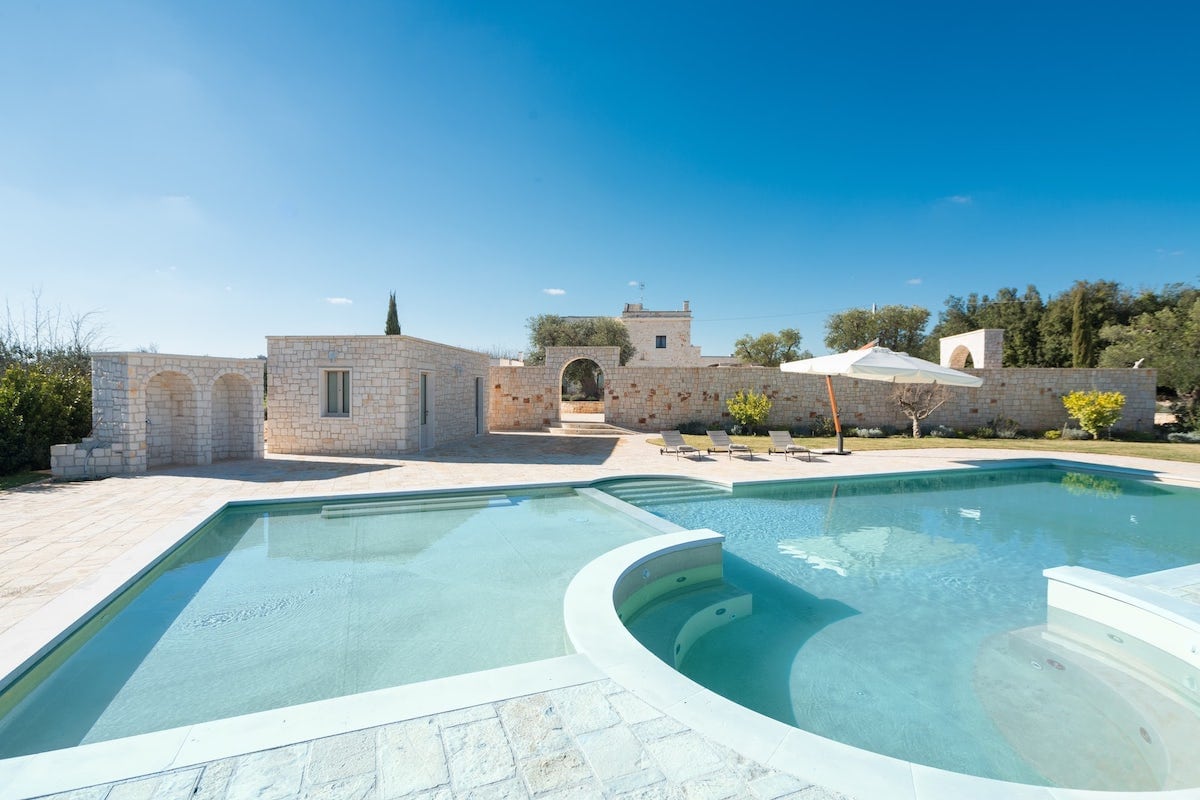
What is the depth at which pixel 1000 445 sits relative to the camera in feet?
53.6

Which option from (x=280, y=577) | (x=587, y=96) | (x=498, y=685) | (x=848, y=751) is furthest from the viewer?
(x=587, y=96)

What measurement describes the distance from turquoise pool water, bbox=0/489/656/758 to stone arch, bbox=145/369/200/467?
18.3ft

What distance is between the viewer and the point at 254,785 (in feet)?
6.68

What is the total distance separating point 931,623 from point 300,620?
580cm

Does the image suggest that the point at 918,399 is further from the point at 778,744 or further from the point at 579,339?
the point at 579,339

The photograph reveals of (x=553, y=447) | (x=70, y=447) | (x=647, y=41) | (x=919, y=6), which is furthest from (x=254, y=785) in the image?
(x=919, y=6)

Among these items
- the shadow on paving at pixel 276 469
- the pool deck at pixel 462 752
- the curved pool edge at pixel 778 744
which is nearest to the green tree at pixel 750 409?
the shadow on paving at pixel 276 469

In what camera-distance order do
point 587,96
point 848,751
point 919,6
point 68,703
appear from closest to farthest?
point 848,751 < point 68,703 < point 919,6 < point 587,96

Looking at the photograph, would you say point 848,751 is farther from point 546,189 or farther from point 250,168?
point 546,189

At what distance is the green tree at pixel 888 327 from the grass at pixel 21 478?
4336 centimetres

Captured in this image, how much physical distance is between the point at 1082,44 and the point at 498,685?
18.4 m

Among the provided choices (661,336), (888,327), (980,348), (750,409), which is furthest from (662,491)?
(888,327)

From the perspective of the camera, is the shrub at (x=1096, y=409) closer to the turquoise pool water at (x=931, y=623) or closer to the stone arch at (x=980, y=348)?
the stone arch at (x=980, y=348)

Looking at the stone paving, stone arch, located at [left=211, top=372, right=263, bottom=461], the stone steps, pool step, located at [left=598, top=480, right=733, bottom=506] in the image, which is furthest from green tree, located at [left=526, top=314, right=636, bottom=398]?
the stone paving
